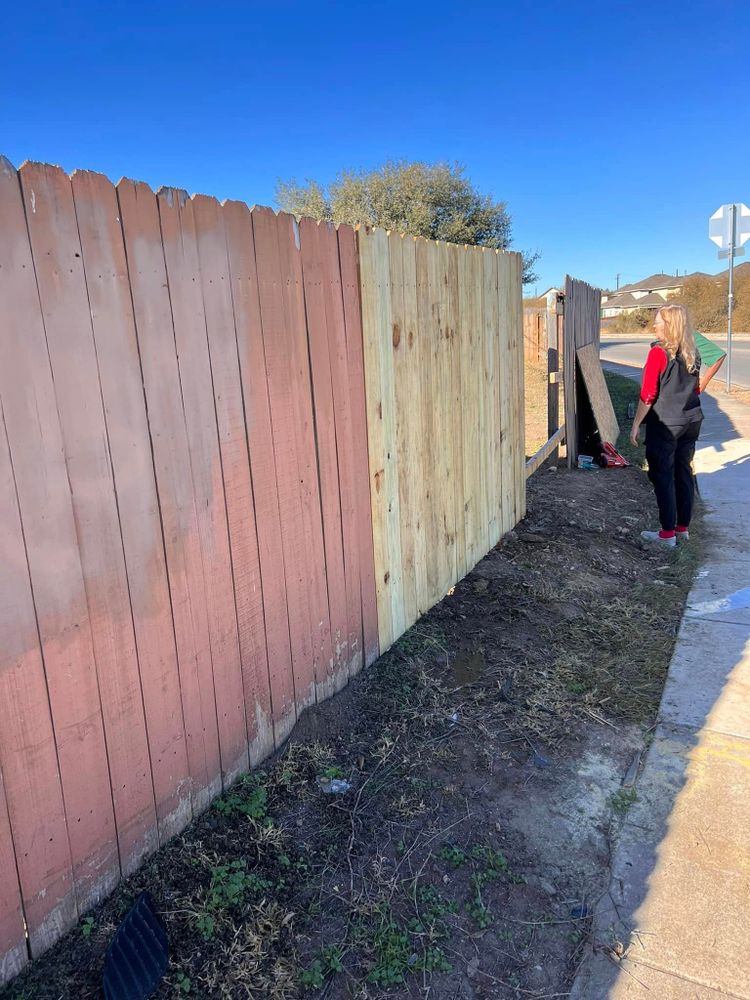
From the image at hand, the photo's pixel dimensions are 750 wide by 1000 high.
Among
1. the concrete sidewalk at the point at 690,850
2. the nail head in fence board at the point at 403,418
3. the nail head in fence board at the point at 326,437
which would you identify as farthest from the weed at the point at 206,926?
the nail head in fence board at the point at 403,418

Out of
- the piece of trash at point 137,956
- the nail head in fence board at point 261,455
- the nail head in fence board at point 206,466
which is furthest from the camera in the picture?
the nail head in fence board at point 261,455

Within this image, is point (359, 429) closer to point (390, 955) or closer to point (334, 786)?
point (334, 786)

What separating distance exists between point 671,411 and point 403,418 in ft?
8.82

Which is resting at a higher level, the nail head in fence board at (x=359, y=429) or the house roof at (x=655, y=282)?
the house roof at (x=655, y=282)

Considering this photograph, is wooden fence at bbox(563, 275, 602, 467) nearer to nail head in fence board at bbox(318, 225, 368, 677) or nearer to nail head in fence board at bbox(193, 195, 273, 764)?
nail head in fence board at bbox(318, 225, 368, 677)

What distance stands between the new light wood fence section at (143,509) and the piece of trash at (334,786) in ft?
0.94

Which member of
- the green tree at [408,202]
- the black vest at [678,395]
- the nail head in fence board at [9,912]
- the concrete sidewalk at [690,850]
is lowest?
the concrete sidewalk at [690,850]

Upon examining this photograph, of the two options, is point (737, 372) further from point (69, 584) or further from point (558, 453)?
point (69, 584)

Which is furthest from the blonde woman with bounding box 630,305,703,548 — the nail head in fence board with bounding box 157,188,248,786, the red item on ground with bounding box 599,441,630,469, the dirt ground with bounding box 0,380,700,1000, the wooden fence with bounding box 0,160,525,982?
the nail head in fence board with bounding box 157,188,248,786

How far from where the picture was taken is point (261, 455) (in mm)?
2693

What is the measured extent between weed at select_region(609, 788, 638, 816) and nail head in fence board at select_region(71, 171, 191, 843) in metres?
1.60

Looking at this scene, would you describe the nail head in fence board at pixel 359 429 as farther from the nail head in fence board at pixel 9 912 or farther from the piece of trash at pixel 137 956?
the nail head in fence board at pixel 9 912

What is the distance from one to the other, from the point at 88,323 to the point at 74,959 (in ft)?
5.93

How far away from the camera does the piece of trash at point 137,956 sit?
1.89 meters
